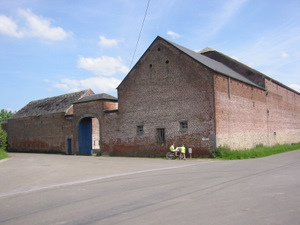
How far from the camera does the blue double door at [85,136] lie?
107 ft

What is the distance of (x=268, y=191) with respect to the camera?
8.24 metres

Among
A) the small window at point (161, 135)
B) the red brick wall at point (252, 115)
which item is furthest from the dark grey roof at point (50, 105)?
the red brick wall at point (252, 115)

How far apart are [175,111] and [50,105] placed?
2177cm

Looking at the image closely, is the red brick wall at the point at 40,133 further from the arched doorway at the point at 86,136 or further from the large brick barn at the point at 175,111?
the arched doorway at the point at 86,136

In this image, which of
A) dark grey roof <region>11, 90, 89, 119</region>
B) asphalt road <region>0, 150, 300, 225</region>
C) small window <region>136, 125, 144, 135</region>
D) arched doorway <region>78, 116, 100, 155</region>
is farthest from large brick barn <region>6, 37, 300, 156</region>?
asphalt road <region>0, 150, 300, 225</region>

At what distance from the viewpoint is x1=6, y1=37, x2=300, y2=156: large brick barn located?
22938 mm

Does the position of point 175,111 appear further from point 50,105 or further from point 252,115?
point 50,105

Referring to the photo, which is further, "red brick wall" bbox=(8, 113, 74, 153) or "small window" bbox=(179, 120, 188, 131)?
"red brick wall" bbox=(8, 113, 74, 153)

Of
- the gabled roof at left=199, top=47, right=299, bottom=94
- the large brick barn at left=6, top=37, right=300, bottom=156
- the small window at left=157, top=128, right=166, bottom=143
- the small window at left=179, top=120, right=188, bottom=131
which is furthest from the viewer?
the gabled roof at left=199, top=47, right=299, bottom=94

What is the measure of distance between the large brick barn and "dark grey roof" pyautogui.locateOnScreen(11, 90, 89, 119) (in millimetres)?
278

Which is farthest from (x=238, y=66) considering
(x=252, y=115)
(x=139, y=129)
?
(x=139, y=129)

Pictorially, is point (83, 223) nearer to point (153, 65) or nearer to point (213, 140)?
point (213, 140)

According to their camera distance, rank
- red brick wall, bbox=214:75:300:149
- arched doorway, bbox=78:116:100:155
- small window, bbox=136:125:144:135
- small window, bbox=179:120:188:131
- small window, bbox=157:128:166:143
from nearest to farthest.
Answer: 1. red brick wall, bbox=214:75:300:149
2. small window, bbox=179:120:188:131
3. small window, bbox=157:128:166:143
4. small window, bbox=136:125:144:135
5. arched doorway, bbox=78:116:100:155

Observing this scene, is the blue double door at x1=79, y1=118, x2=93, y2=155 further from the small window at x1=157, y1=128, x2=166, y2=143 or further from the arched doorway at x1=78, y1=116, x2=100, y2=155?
the small window at x1=157, y1=128, x2=166, y2=143
